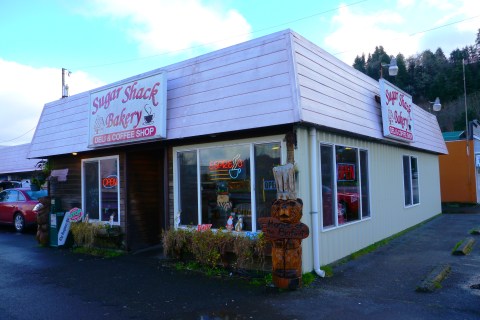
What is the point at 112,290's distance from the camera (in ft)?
21.8

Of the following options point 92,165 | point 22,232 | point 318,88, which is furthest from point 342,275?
point 22,232

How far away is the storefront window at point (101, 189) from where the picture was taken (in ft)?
33.2

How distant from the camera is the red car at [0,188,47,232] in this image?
44.7 ft

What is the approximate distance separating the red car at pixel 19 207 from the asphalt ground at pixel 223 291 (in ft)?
15.8

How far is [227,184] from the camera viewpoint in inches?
311

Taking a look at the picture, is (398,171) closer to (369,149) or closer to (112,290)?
(369,149)

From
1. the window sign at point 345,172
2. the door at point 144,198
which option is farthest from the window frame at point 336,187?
the door at point 144,198

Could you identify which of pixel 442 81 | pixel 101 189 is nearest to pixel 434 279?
pixel 101 189

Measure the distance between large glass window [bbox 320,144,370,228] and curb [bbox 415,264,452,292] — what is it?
197 cm

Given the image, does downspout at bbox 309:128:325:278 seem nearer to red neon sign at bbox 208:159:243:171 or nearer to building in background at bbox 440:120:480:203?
red neon sign at bbox 208:159:243:171

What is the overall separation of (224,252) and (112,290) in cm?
210

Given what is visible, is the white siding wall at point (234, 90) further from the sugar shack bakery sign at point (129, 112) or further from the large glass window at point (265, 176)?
the large glass window at point (265, 176)

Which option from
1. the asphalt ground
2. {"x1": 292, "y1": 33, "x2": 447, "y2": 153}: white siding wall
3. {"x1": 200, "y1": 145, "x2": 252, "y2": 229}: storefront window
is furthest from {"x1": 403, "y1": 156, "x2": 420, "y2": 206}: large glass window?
{"x1": 200, "y1": 145, "x2": 252, "y2": 229}: storefront window

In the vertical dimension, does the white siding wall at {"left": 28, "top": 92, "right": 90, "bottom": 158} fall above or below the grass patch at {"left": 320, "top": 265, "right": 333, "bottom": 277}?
above
